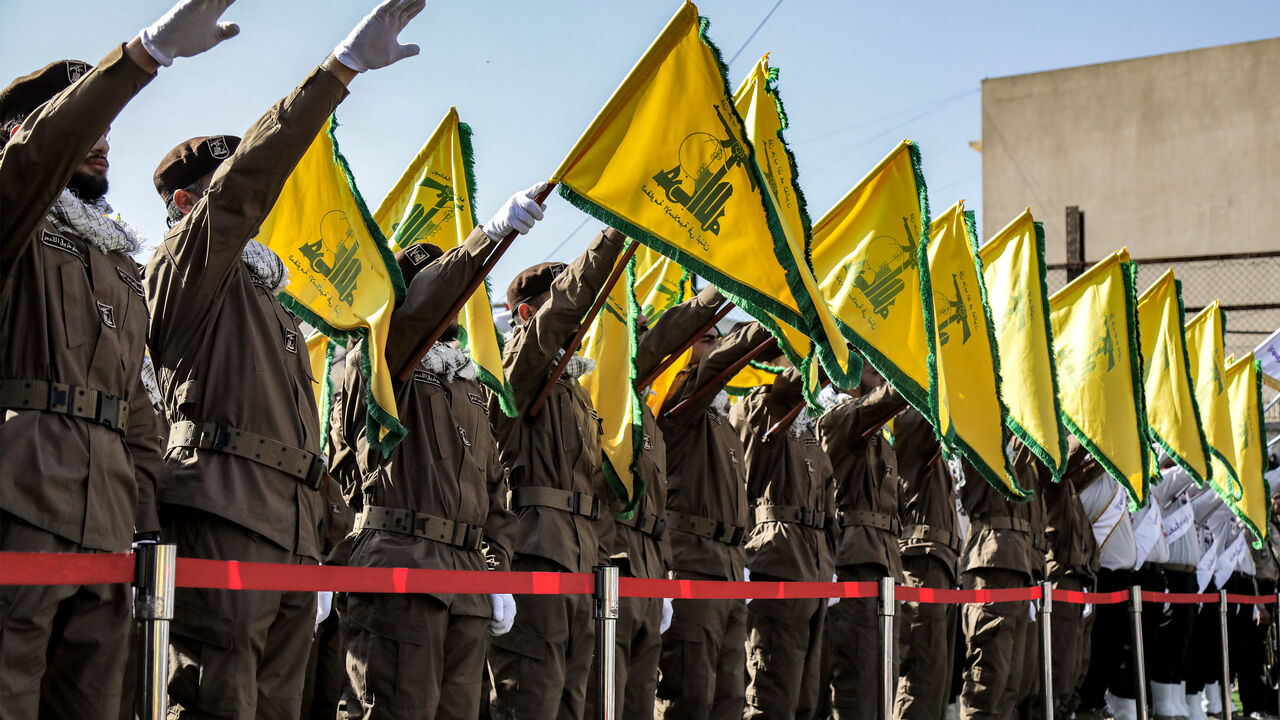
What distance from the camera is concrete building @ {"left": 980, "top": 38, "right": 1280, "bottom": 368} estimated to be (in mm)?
22484

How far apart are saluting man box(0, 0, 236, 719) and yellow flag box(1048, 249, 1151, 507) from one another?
7.00m

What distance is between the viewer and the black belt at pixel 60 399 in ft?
11.4

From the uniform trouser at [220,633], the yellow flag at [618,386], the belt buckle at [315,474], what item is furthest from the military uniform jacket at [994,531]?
the uniform trouser at [220,633]

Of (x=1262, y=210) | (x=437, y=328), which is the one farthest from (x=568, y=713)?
Result: (x=1262, y=210)

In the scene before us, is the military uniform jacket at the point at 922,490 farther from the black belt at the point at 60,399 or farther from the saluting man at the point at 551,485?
the black belt at the point at 60,399

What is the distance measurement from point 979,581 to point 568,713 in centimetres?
451

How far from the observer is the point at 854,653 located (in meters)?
8.22

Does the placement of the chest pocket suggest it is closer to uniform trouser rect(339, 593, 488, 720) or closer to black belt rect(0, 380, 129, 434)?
black belt rect(0, 380, 129, 434)

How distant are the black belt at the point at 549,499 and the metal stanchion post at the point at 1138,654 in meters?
4.79

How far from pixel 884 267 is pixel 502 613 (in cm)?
278

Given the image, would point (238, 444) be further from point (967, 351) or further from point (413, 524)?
point (967, 351)

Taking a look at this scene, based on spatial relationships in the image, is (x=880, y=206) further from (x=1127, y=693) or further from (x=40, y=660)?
(x=1127, y=693)

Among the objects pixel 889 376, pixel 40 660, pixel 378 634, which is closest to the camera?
pixel 40 660

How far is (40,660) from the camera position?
3365 mm
